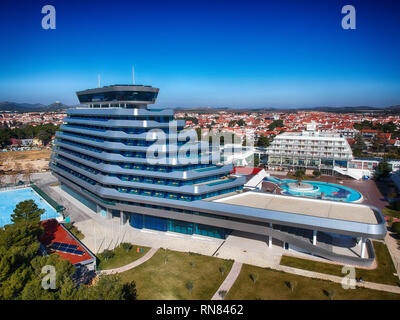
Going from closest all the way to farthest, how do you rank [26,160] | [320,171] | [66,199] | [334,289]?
[334,289]
[66,199]
[320,171]
[26,160]

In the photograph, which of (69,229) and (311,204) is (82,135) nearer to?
(69,229)

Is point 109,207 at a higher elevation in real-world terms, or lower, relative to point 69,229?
higher

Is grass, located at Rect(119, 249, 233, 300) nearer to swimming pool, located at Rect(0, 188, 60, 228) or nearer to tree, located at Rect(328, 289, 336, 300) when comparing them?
tree, located at Rect(328, 289, 336, 300)

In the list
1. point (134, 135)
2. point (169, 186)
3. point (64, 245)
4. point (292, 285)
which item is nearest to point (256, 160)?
point (169, 186)

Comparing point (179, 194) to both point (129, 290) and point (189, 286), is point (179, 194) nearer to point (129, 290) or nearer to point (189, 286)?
point (189, 286)

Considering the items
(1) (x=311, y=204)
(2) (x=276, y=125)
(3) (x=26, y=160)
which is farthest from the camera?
(2) (x=276, y=125)

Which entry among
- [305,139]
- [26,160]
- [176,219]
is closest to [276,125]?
[305,139]
